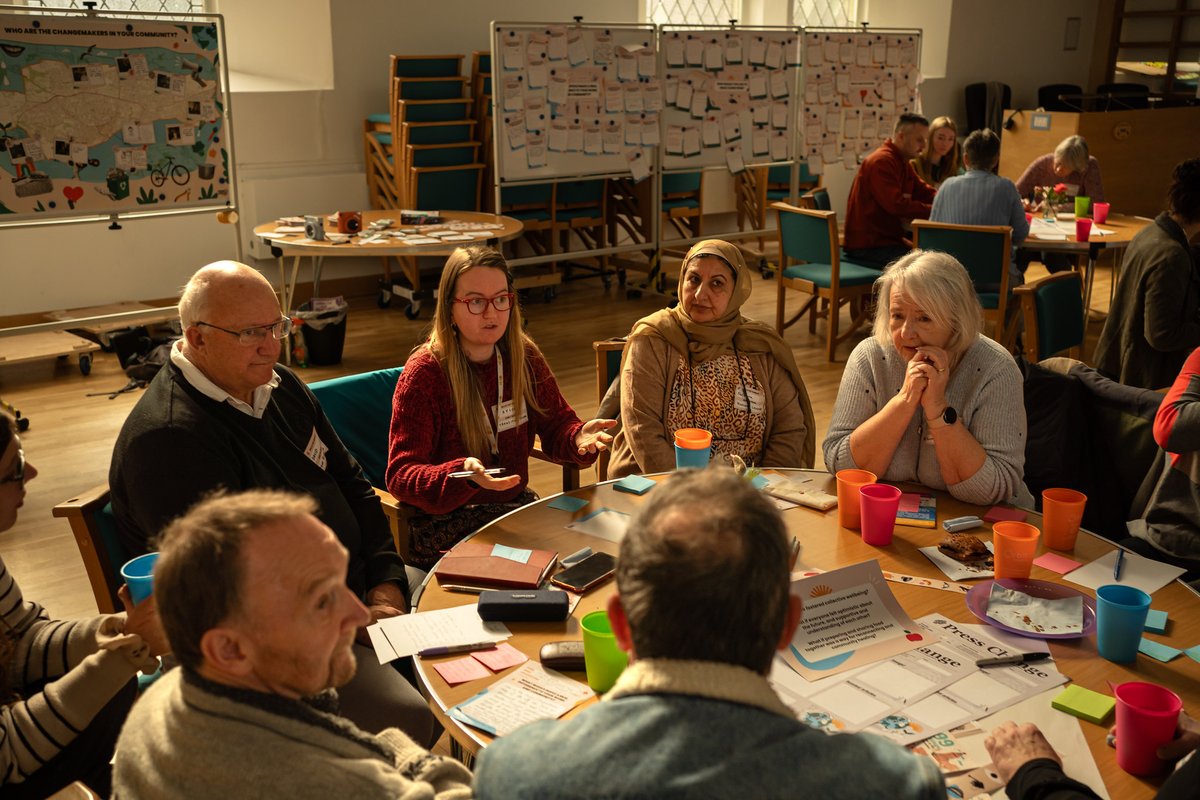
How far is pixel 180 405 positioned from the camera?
2203 millimetres

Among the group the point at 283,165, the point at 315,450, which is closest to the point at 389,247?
the point at 283,165

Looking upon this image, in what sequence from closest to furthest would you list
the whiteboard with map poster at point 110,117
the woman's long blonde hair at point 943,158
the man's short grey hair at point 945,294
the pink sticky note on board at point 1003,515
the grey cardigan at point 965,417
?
the pink sticky note on board at point 1003,515
the grey cardigan at point 965,417
the man's short grey hair at point 945,294
the whiteboard with map poster at point 110,117
the woman's long blonde hair at point 943,158

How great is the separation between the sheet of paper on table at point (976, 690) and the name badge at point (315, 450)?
1.46m

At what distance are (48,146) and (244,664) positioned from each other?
4.65 metres

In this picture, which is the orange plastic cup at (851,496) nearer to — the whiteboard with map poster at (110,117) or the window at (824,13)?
the whiteboard with map poster at (110,117)

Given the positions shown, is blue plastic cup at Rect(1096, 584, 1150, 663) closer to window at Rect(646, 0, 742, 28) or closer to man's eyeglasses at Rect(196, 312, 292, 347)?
man's eyeglasses at Rect(196, 312, 292, 347)

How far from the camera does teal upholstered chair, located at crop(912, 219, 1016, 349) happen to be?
17.9 feet

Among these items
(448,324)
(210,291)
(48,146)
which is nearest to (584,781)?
(210,291)

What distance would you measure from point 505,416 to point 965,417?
3.98ft

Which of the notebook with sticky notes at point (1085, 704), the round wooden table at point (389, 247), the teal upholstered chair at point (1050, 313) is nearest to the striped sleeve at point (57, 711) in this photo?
the notebook with sticky notes at point (1085, 704)

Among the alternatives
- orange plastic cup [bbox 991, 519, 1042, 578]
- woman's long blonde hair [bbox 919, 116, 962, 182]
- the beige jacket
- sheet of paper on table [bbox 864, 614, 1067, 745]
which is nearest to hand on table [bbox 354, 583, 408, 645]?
the beige jacket

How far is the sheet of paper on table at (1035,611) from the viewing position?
73.1 inches

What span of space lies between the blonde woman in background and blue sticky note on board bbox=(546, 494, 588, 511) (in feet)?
19.1

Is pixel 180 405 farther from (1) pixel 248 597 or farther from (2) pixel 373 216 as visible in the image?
(2) pixel 373 216
